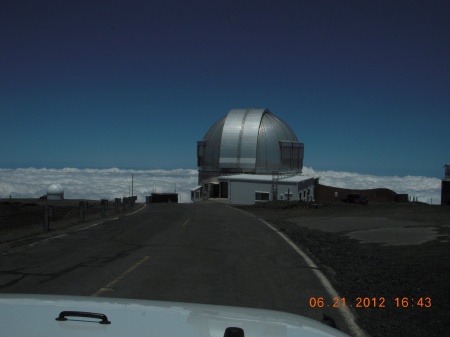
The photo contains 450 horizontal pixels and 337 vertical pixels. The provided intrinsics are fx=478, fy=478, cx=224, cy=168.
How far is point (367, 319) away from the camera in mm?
6426

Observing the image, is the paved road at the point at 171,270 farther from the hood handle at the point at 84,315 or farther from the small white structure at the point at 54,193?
the small white structure at the point at 54,193

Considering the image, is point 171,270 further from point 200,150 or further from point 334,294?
point 200,150

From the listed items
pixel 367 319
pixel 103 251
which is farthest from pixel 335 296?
pixel 103 251

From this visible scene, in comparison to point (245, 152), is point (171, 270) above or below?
below

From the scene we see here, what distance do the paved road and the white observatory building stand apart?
38499 mm

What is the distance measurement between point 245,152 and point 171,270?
153 ft

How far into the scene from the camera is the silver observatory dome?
5581cm

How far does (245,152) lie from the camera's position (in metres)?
55.8

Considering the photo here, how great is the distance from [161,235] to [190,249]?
3.60 m

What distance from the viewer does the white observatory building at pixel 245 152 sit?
183ft

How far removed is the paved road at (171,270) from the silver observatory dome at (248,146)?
39.9m

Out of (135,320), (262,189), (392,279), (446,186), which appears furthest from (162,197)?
(135,320)

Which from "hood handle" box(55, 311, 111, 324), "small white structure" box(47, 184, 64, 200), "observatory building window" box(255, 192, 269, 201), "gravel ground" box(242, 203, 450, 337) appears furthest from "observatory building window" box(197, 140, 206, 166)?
"hood handle" box(55, 311, 111, 324)

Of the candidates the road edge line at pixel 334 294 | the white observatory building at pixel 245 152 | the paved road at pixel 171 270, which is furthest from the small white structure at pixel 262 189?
the road edge line at pixel 334 294
